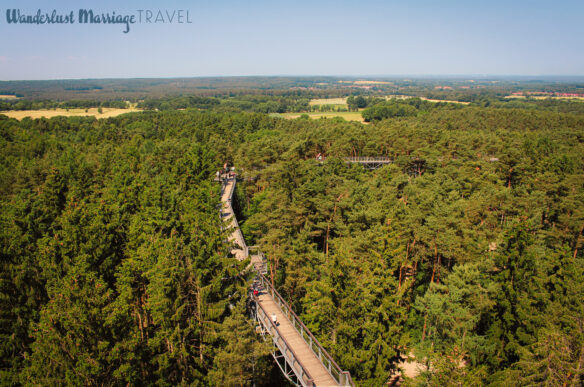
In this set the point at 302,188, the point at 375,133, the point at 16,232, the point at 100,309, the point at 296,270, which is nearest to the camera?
the point at 100,309

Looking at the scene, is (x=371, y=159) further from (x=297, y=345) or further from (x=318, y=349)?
(x=318, y=349)

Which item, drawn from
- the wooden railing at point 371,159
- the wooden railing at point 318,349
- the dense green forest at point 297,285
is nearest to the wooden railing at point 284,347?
the wooden railing at point 318,349

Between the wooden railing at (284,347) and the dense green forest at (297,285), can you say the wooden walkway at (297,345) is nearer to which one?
the wooden railing at (284,347)

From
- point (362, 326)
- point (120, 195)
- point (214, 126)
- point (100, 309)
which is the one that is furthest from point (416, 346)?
point (214, 126)

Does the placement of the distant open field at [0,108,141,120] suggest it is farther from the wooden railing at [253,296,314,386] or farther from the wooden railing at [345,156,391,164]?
the wooden railing at [253,296,314,386]

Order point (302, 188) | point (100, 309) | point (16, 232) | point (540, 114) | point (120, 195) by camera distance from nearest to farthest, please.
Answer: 1. point (100, 309)
2. point (16, 232)
3. point (120, 195)
4. point (302, 188)
5. point (540, 114)

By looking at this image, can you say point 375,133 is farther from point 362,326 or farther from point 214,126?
point 362,326

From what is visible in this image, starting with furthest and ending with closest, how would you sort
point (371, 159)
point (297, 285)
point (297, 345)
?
1. point (371, 159)
2. point (297, 285)
3. point (297, 345)

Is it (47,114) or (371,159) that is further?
(47,114)

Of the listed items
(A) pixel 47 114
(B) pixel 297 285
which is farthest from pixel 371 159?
(A) pixel 47 114

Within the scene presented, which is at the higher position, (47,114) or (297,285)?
(47,114)

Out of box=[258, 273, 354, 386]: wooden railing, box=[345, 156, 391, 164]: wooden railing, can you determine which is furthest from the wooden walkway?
box=[345, 156, 391, 164]: wooden railing
